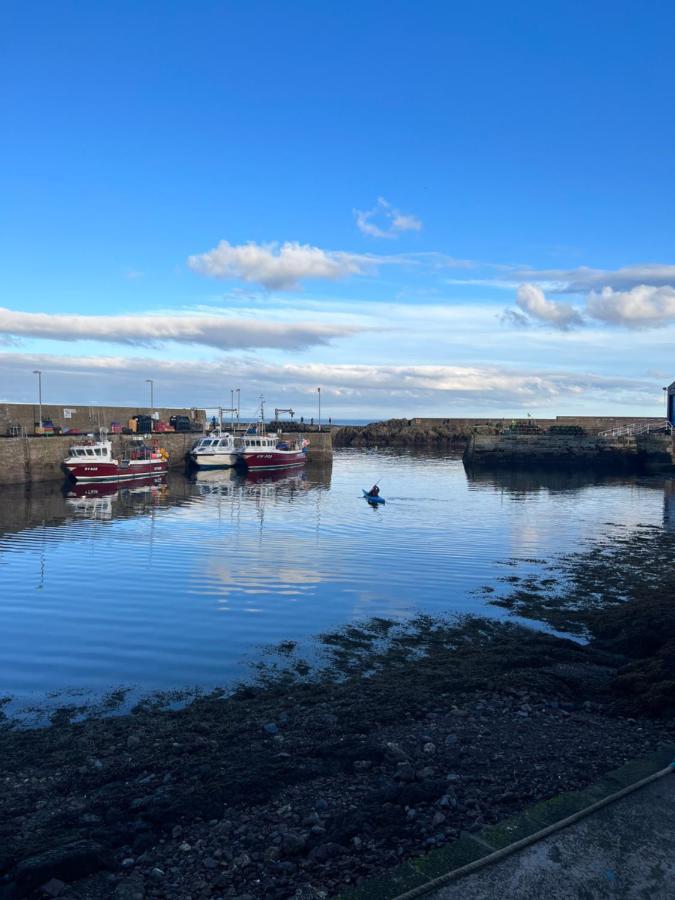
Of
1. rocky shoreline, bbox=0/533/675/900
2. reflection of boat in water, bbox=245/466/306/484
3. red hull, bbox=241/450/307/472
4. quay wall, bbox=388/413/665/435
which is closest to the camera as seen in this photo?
rocky shoreline, bbox=0/533/675/900

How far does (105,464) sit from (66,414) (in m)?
14.4

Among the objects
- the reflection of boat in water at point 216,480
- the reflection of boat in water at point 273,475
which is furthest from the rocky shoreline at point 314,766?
the reflection of boat in water at point 273,475

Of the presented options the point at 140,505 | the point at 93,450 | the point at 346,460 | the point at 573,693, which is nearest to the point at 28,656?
the point at 573,693

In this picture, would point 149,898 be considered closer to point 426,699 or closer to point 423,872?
point 423,872

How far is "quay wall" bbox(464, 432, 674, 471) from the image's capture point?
70875 mm

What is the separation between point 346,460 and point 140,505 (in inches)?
1923

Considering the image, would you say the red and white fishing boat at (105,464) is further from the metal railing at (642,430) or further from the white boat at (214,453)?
the metal railing at (642,430)

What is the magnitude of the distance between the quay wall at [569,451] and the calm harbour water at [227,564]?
21699mm

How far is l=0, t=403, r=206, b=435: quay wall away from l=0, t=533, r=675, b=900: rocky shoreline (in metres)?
46.4

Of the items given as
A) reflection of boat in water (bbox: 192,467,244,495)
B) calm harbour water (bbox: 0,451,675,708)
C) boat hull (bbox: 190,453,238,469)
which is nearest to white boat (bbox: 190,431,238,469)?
boat hull (bbox: 190,453,238,469)

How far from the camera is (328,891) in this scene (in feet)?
19.4

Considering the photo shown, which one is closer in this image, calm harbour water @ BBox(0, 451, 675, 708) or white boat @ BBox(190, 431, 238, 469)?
calm harbour water @ BBox(0, 451, 675, 708)

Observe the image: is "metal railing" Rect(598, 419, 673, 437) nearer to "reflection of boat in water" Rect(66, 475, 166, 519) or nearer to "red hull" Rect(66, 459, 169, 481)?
"red hull" Rect(66, 459, 169, 481)

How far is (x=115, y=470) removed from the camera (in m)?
51.9
